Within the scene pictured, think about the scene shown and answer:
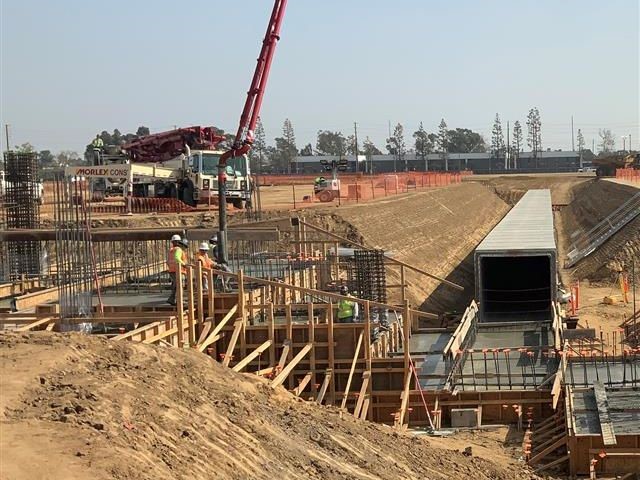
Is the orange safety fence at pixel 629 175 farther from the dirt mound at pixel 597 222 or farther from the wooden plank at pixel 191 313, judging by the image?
the wooden plank at pixel 191 313

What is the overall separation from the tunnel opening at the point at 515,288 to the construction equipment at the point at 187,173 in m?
10.6

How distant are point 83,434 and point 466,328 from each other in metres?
14.7

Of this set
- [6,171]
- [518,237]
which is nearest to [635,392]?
[518,237]

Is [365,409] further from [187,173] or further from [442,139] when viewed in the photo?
[442,139]

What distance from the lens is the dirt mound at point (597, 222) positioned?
38.5m

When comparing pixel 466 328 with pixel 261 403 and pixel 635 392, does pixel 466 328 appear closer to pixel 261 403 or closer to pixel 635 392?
pixel 635 392

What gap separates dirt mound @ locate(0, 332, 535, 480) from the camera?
304 inches

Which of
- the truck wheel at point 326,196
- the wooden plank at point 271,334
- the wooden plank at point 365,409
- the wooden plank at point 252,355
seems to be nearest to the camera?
the wooden plank at point 252,355

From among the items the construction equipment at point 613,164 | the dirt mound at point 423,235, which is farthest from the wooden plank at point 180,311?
the construction equipment at point 613,164

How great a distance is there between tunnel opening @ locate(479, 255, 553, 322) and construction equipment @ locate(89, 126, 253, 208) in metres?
10.6

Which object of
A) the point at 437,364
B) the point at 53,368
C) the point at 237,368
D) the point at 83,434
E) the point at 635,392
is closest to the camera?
the point at 83,434

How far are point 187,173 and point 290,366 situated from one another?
2244 cm

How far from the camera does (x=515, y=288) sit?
103ft

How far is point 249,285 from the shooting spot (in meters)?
20.5
